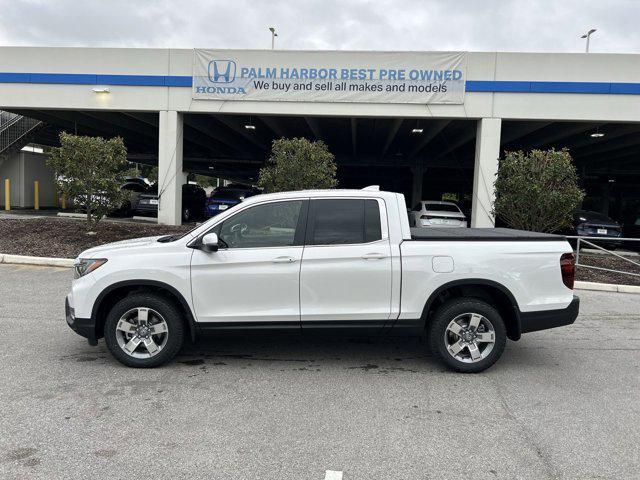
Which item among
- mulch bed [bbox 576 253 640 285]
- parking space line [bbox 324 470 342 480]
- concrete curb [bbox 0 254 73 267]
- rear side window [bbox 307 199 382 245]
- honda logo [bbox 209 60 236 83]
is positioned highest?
honda logo [bbox 209 60 236 83]

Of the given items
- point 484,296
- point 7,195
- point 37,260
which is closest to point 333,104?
point 37,260

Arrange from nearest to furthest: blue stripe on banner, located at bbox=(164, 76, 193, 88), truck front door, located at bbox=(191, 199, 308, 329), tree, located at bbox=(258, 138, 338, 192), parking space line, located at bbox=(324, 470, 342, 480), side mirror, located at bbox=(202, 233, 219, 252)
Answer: parking space line, located at bbox=(324, 470, 342, 480), side mirror, located at bbox=(202, 233, 219, 252), truck front door, located at bbox=(191, 199, 308, 329), tree, located at bbox=(258, 138, 338, 192), blue stripe on banner, located at bbox=(164, 76, 193, 88)

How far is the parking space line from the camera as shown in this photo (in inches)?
119

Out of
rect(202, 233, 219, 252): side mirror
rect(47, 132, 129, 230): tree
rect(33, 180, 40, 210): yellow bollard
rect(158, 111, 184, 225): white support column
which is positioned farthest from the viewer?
rect(33, 180, 40, 210): yellow bollard

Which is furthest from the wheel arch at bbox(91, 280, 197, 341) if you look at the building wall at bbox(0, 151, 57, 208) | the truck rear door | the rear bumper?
the building wall at bbox(0, 151, 57, 208)

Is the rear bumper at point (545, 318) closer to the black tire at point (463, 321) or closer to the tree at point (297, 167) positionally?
the black tire at point (463, 321)

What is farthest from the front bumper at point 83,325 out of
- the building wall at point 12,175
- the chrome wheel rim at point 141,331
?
the building wall at point 12,175

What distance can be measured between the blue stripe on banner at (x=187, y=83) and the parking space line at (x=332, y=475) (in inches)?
561

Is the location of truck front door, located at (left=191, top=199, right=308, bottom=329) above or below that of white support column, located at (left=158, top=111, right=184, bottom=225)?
below

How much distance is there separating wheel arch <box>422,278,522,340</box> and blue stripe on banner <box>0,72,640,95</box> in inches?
464

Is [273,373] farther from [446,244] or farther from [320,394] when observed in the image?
[446,244]

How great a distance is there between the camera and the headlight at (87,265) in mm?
4719

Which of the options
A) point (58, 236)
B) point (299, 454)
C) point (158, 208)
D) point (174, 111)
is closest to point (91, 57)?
point (174, 111)

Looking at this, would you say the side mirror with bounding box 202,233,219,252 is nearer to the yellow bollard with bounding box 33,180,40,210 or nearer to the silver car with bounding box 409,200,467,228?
the silver car with bounding box 409,200,467,228
